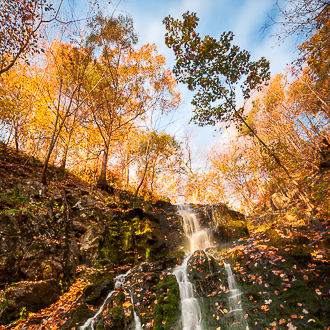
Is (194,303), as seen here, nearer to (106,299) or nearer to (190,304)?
(190,304)

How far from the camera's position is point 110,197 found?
11766mm

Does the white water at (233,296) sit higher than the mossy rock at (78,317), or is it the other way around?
the mossy rock at (78,317)

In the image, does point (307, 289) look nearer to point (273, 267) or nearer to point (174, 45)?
point (273, 267)

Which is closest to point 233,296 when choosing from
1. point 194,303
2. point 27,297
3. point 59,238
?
point 194,303

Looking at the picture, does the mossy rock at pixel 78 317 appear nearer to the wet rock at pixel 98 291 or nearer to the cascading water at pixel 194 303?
the wet rock at pixel 98 291

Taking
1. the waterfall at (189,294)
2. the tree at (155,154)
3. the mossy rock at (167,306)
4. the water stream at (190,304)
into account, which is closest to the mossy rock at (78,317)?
the water stream at (190,304)

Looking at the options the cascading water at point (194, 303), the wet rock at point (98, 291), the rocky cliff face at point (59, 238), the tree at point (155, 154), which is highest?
the tree at point (155, 154)

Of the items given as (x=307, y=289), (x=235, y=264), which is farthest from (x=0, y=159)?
(x=307, y=289)

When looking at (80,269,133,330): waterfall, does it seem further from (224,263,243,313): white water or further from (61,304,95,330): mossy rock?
(224,263,243,313): white water

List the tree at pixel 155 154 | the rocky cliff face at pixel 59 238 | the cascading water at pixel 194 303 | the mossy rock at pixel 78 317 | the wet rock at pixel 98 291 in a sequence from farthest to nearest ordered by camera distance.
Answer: the tree at pixel 155 154, the wet rock at pixel 98 291, the rocky cliff face at pixel 59 238, the mossy rock at pixel 78 317, the cascading water at pixel 194 303

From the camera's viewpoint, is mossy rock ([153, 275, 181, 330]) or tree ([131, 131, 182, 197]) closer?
mossy rock ([153, 275, 181, 330])

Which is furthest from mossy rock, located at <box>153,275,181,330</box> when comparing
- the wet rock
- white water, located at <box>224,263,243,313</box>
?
the wet rock

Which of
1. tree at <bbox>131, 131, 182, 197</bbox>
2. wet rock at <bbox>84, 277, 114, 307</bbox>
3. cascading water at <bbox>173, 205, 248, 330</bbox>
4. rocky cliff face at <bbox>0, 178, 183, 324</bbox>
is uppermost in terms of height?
tree at <bbox>131, 131, 182, 197</bbox>

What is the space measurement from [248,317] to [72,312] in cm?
486
